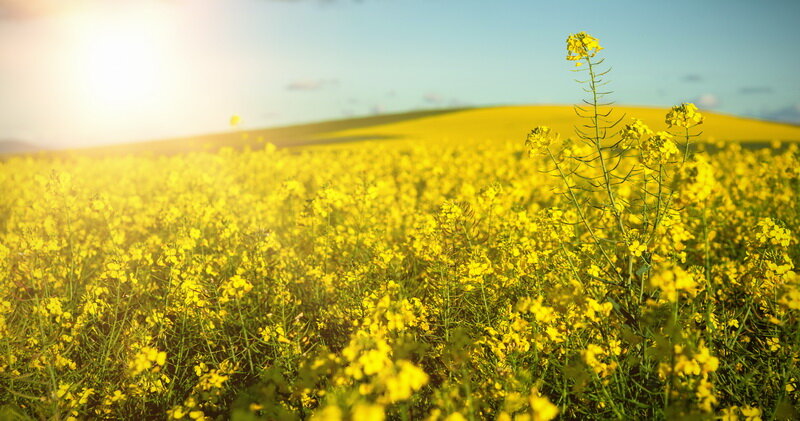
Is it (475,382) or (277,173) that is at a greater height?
(277,173)

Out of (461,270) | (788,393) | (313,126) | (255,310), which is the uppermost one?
(313,126)

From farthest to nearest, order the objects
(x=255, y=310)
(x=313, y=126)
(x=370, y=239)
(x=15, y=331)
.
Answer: (x=313, y=126), (x=370, y=239), (x=255, y=310), (x=15, y=331)

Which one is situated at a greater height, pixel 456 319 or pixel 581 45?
pixel 581 45

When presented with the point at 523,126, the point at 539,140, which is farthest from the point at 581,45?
the point at 523,126

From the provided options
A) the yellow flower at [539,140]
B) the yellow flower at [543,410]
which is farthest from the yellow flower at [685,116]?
the yellow flower at [543,410]

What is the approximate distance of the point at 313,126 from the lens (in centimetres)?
5044

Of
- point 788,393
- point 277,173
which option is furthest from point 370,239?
point 277,173

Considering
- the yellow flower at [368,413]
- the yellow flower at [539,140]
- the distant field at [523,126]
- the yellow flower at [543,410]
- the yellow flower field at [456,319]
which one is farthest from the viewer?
the distant field at [523,126]

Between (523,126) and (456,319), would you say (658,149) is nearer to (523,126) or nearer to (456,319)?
(456,319)

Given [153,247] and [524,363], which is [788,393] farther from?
[153,247]

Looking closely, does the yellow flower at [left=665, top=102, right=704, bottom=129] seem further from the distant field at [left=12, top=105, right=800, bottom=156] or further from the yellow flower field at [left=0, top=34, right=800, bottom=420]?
the distant field at [left=12, top=105, right=800, bottom=156]

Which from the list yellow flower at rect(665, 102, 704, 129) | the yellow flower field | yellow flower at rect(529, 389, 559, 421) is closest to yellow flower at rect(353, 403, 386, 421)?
the yellow flower field

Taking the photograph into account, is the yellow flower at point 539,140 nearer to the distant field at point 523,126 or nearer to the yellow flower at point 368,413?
the yellow flower at point 368,413

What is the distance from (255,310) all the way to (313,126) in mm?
48268
